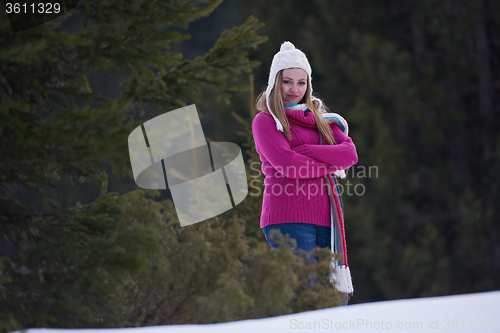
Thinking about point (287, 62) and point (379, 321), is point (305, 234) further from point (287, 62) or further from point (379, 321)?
point (287, 62)

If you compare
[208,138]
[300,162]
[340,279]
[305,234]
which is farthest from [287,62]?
[208,138]

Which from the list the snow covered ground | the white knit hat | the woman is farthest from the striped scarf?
the white knit hat

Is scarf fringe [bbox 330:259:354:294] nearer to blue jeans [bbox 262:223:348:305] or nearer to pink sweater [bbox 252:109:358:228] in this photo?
blue jeans [bbox 262:223:348:305]

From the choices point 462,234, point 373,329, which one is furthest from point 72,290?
point 462,234

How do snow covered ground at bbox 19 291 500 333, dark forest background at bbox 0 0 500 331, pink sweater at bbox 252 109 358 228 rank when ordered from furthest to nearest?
pink sweater at bbox 252 109 358 228 < snow covered ground at bbox 19 291 500 333 < dark forest background at bbox 0 0 500 331

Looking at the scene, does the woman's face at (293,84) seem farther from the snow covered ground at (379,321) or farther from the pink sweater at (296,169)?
the snow covered ground at (379,321)

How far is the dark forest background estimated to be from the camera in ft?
7.22

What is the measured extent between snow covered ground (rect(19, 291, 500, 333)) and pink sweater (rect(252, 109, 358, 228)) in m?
0.45

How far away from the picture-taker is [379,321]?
2514 mm

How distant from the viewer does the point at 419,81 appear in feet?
31.6

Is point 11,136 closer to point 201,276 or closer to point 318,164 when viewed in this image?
point 201,276

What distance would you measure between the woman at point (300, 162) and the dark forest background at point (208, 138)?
0.50 feet

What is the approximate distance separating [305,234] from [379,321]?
521 millimetres

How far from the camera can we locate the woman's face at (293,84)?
8.95 feet
